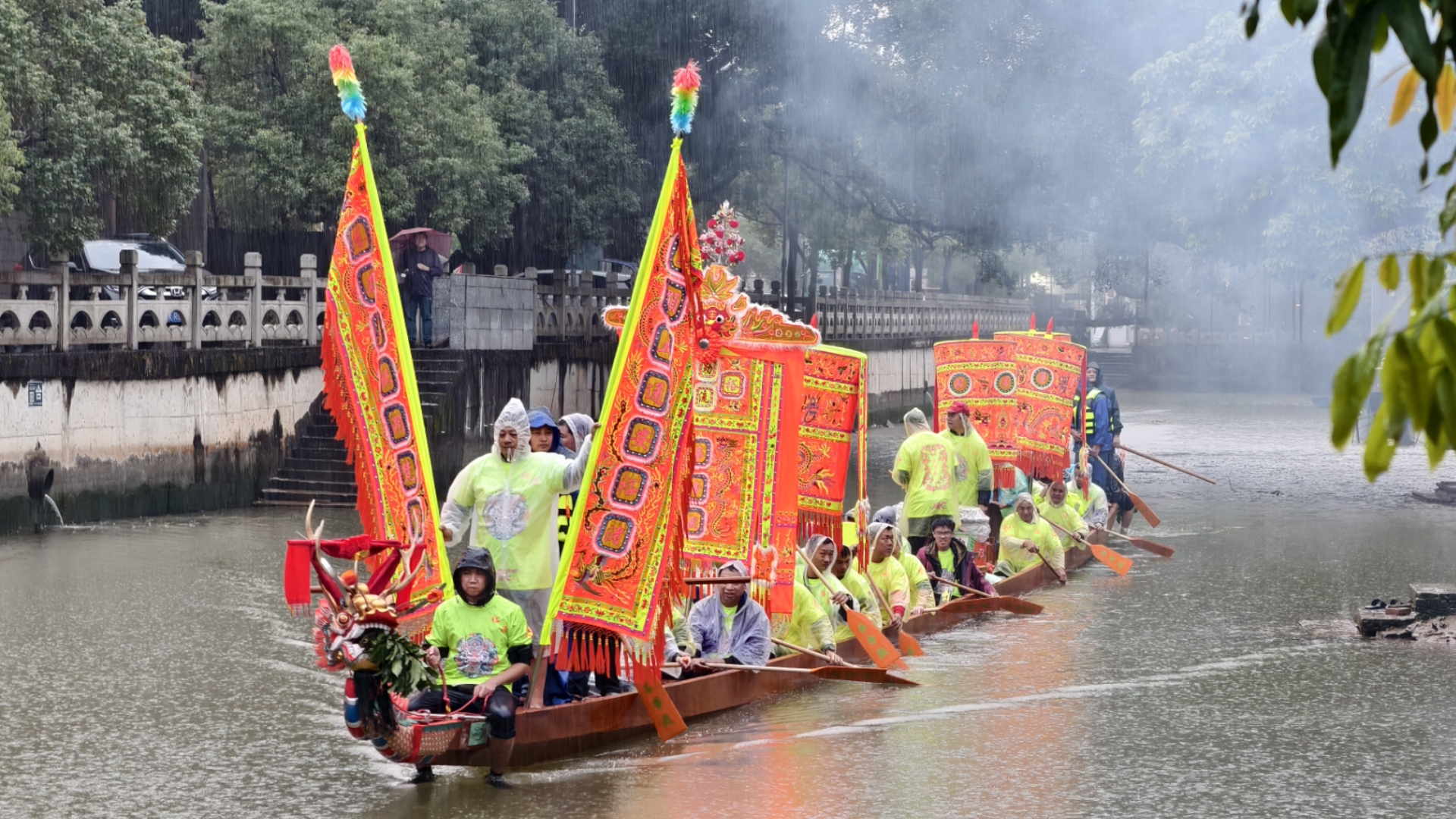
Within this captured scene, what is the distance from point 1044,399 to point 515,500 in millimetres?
10405

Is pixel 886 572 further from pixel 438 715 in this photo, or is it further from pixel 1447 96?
pixel 1447 96

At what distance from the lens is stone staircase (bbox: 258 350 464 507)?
22.0 m

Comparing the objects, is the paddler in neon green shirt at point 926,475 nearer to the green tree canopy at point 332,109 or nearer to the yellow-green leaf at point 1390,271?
the yellow-green leaf at point 1390,271

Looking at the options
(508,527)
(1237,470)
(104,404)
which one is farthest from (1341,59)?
(1237,470)

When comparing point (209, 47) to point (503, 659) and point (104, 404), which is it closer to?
point (104, 404)

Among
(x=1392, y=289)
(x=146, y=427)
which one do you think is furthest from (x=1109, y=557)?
(x=1392, y=289)

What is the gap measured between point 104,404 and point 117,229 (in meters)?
12.2

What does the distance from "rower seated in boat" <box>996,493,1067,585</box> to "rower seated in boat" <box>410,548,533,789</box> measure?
335 inches

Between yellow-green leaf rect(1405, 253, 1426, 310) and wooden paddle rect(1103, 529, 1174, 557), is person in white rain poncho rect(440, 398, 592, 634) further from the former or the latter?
wooden paddle rect(1103, 529, 1174, 557)

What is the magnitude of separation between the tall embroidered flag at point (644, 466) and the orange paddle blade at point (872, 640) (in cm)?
247

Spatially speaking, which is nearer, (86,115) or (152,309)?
(86,115)

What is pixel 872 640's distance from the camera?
11883 mm

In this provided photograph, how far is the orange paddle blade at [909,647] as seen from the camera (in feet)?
41.6

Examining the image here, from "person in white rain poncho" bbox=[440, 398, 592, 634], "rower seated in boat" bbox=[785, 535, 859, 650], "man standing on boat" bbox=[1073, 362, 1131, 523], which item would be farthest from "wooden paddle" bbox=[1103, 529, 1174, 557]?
"person in white rain poncho" bbox=[440, 398, 592, 634]
